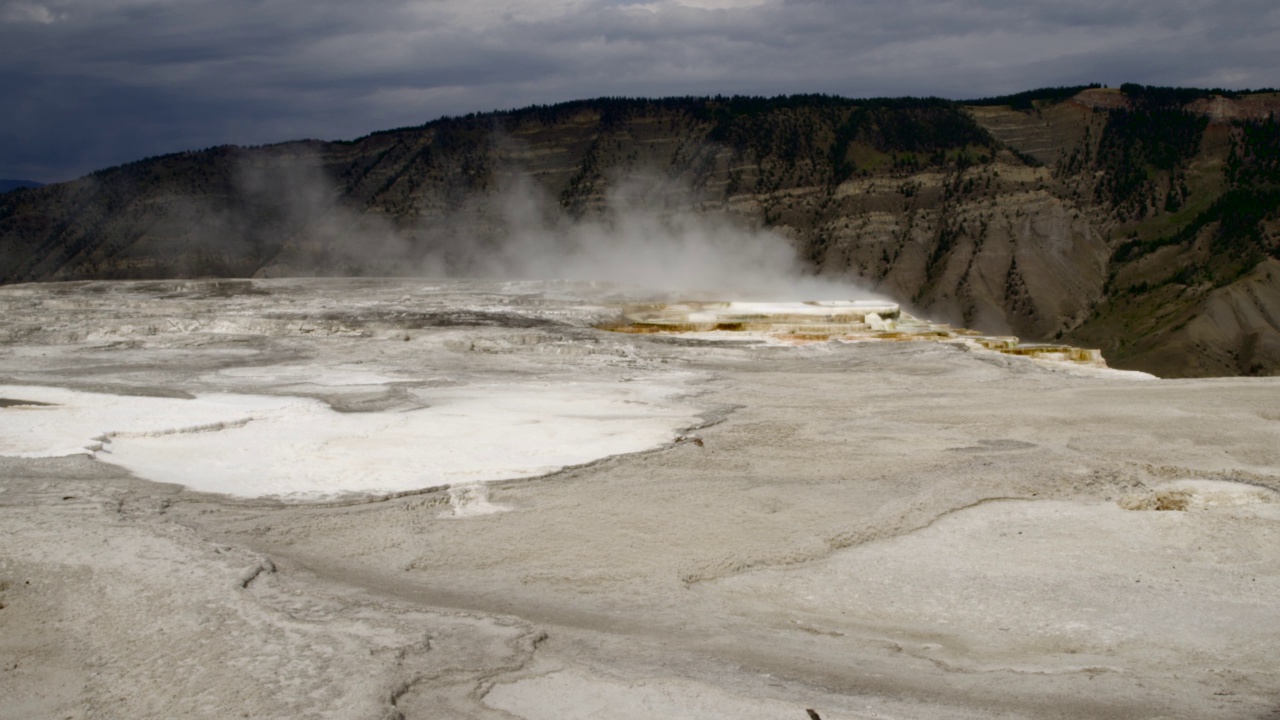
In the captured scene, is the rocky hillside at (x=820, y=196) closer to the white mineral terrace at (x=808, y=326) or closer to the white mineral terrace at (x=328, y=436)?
the white mineral terrace at (x=808, y=326)

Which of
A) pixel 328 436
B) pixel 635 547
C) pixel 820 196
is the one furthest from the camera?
pixel 820 196

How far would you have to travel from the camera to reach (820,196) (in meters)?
55.8

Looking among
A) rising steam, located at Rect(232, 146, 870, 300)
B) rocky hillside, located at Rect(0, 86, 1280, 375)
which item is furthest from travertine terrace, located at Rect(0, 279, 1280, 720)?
rocky hillside, located at Rect(0, 86, 1280, 375)

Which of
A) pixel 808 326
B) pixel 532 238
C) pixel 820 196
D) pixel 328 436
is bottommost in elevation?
pixel 808 326

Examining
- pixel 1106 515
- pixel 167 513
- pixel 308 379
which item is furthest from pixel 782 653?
pixel 308 379

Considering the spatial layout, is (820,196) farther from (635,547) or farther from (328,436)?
(635,547)

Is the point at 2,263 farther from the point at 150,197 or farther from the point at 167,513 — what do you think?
the point at 167,513

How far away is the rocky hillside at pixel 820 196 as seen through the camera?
162ft

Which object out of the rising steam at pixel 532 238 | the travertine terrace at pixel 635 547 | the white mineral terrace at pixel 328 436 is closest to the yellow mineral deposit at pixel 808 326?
the travertine terrace at pixel 635 547

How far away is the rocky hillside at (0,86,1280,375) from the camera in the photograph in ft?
162

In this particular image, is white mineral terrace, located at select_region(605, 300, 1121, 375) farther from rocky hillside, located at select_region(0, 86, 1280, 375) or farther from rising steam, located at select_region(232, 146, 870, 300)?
rocky hillside, located at select_region(0, 86, 1280, 375)

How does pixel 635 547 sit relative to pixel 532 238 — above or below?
below

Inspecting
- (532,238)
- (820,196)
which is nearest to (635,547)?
(820,196)

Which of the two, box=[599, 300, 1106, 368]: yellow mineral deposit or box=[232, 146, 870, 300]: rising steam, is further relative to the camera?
box=[232, 146, 870, 300]: rising steam
